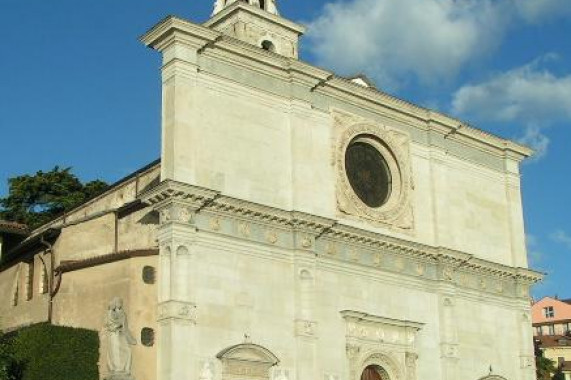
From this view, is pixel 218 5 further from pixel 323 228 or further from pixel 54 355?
pixel 54 355

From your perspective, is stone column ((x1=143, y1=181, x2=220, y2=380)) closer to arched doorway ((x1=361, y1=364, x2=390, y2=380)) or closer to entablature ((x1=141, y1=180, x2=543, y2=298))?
entablature ((x1=141, y1=180, x2=543, y2=298))

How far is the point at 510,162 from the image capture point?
35.2 m

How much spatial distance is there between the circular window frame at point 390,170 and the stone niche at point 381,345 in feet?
11.1

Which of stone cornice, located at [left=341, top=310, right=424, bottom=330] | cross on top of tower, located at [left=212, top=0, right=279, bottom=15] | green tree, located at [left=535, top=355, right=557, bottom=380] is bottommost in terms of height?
stone cornice, located at [left=341, top=310, right=424, bottom=330]

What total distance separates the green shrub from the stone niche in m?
7.67

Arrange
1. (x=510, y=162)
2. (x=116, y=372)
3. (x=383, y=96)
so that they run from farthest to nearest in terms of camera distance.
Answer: (x=510, y=162) → (x=383, y=96) → (x=116, y=372)

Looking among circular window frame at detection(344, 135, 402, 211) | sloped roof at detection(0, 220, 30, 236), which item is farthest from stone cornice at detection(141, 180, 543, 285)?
sloped roof at detection(0, 220, 30, 236)

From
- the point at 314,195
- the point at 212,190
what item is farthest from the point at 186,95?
the point at 314,195

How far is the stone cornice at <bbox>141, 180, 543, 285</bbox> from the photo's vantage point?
23.8 m

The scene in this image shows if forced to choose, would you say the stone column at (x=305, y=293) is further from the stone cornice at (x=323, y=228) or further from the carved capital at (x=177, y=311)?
the carved capital at (x=177, y=311)

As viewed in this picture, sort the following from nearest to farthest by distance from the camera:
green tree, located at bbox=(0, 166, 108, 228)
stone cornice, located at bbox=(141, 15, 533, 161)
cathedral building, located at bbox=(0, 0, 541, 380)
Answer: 1. cathedral building, located at bbox=(0, 0, 541, 380)
2. stone cornice, located at bbox=(141, 15, 533, 161)
3. green tree, located at bbox=(0, 166, 108, 228)

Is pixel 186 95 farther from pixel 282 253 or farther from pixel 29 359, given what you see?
pixel 29 359

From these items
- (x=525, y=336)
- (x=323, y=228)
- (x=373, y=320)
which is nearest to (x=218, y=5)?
(x=323, y=228)

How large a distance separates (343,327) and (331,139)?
5.89m
